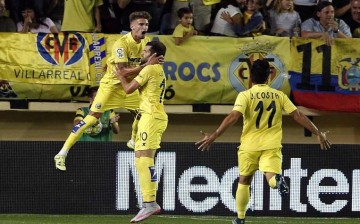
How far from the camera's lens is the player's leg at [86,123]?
608 inches

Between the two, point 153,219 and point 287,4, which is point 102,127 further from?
point 287,4

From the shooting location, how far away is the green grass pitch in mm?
15641

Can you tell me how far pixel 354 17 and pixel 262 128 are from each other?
6268 millimetres

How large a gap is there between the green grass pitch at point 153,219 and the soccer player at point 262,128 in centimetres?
196

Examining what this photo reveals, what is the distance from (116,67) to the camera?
1510 centimetres

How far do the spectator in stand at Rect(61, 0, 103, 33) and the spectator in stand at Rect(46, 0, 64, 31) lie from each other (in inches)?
29.4

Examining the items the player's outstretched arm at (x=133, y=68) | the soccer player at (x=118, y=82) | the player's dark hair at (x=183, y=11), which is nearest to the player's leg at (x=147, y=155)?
the player's outstretched arm at (x=133, y=68)

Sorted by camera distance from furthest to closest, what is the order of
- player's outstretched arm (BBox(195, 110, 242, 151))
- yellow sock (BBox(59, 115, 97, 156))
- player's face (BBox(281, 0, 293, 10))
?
1. player's face (BBox(281, 0, 293, 10))
2. yellow sock (BBox(59, 115, 97, 156))
3. player's outstretched arm (BBox(195, 110, 242, 151))

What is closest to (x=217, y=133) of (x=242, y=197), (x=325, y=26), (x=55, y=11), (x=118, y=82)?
(x=242, y=197)

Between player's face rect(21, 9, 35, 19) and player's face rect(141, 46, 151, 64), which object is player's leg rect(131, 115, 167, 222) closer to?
player's face rect(141, 46, 151, 64)

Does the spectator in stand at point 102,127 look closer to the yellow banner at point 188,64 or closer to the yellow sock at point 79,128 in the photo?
the yellow banner at point 188,64

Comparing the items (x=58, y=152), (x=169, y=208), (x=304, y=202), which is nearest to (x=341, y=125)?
(x=304, y=202)

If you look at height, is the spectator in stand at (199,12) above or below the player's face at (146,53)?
above

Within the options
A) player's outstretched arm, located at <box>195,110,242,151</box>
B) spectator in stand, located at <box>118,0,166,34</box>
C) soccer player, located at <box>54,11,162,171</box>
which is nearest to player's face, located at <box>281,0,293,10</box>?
spectator in stand, located at <box>118,0,166,34</box>
